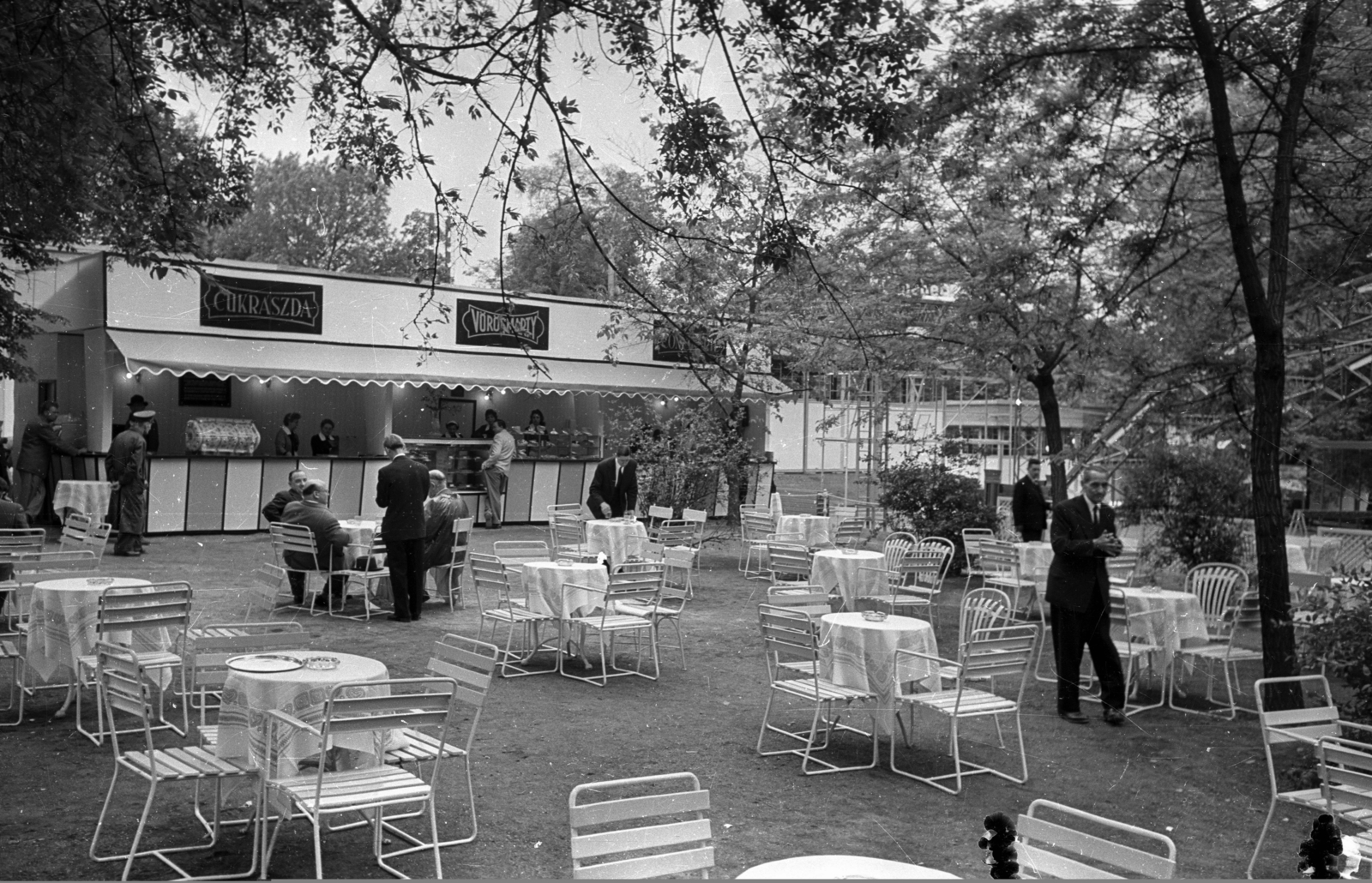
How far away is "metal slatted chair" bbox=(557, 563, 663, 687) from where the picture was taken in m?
9.31

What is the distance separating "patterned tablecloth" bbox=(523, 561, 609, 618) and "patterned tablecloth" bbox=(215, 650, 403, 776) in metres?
4.35

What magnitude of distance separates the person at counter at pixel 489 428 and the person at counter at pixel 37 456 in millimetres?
7169

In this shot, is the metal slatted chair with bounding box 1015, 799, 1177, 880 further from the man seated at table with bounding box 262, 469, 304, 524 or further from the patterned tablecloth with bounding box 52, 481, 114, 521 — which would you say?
the patterned tablecloth with bounding box 52, 481, 114, 521

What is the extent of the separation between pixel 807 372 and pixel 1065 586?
10.4 metres

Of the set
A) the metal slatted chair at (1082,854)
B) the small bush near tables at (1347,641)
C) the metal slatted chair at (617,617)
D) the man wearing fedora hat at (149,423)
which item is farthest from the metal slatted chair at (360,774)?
the man wearing fedora hat at (149,423)

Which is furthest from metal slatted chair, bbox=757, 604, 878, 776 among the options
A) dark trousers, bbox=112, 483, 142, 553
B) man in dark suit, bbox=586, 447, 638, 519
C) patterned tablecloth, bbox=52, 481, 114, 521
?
patterned tablecloth, bbox=52, 481, 114, 521

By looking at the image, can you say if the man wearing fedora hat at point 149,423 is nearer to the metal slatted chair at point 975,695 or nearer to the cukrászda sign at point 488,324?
the cukrászda sign at point 488,324

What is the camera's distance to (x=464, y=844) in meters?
5.58

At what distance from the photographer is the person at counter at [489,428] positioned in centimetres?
2281

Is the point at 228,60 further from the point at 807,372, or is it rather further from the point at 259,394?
the point at 259,394

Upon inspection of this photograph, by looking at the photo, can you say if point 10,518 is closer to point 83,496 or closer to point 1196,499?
point 83,496

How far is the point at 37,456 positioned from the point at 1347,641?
16536mm

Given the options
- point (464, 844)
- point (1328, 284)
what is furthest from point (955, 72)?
point (464, 844)

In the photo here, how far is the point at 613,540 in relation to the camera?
1417 centimetres
